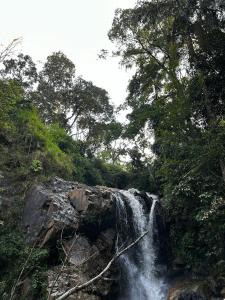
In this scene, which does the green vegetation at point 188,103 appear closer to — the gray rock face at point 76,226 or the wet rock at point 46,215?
the gray rock face at point 76,226

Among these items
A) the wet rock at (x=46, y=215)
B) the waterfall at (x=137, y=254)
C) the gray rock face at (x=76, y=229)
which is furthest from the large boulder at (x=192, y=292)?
the wet rock at (x=46, y=215)

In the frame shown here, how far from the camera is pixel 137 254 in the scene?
1872cm

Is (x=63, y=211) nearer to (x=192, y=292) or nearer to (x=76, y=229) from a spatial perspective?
(x=76, y=229)

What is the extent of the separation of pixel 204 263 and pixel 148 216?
13.9 feet

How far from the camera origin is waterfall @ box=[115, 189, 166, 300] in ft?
55.0

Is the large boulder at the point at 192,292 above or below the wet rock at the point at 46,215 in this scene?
below

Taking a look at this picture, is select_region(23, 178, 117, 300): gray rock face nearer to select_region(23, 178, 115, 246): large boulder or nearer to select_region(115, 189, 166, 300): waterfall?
select_region(23, 178, 115, 246): large boulder

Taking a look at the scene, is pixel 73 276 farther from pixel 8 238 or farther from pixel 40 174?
pixel 40 174

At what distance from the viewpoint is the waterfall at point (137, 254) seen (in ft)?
55.0

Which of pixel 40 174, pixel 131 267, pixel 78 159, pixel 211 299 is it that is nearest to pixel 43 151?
pixel 40 174

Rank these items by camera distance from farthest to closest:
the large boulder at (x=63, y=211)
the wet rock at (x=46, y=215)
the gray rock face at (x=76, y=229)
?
the large boulder at (x=63, y=211) < the wet rock at (x=46, y=215) < the gray rock face at (x=76, y=229)

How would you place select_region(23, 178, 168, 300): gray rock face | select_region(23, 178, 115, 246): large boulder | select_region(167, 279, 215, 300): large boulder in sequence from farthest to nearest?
select_region(23, 178, 115, 246): large boulder
select_region(167, 279, 215, 300): large boulder
select_region(23, 178, 168, 300): gray rock face

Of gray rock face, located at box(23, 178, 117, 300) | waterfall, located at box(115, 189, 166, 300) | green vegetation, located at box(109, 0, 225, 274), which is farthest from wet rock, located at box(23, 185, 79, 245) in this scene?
green vegetation, located at box(109, 0, 225, 274)

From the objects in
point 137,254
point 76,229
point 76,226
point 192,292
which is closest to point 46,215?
point 76,226
